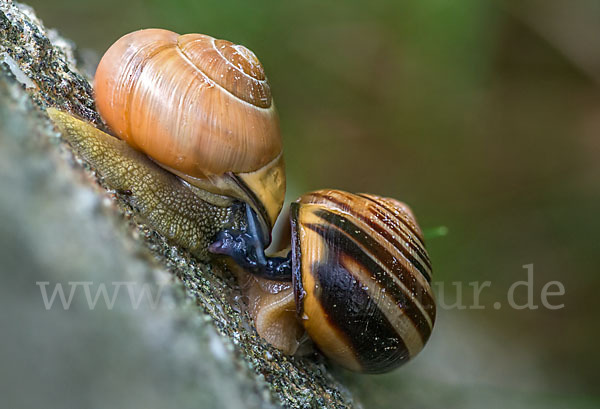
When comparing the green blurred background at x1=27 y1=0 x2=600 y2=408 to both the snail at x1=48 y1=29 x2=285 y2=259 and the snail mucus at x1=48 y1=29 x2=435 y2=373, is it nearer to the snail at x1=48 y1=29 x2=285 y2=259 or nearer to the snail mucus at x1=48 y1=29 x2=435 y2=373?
the snail mucus at x1=48 y1=29 x2=435 y2=373

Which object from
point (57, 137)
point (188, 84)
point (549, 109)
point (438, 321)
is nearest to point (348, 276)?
point (188, 84)

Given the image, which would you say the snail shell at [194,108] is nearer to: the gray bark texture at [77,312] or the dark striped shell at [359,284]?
the dark striped shell at [359,284]

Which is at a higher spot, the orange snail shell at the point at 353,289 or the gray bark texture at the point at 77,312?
the gray bark texture at the point at 77,312

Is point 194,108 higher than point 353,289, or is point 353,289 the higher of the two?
point 194,108

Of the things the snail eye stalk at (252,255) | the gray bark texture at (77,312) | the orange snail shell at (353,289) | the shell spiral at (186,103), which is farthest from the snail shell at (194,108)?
the gray bark texture at (77,312)

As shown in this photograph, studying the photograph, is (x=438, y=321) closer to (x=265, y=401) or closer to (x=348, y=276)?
(x=348, y=276)

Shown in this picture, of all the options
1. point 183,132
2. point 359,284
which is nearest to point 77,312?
point 183,132

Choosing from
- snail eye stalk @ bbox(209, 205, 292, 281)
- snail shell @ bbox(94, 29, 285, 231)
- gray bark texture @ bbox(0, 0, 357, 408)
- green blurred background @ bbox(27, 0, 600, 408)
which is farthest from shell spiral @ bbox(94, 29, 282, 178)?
green blurred background @ bbox(27, 0, 600, 408)

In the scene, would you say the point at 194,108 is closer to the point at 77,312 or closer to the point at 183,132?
the point at 183,132
